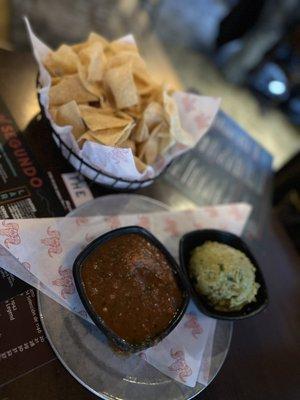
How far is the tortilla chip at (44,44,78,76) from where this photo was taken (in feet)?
4.06

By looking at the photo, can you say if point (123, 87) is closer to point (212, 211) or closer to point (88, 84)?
point (88, 84)

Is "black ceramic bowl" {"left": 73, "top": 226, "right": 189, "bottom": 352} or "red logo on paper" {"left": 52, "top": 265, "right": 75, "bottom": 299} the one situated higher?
"black ceramic bowl" {"left": 73, "top": 226, "right": 189, "bottom": 352}

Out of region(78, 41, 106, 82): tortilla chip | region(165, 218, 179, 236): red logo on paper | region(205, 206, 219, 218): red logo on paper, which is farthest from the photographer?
region(205, 206, 219, 218): red logo on paper

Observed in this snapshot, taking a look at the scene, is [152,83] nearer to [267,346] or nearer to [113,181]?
[113,181]

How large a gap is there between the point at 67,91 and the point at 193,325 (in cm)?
82

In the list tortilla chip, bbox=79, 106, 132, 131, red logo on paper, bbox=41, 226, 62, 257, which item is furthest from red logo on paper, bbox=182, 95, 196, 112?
red logo on paper, bbox=41, 226, 62, 257

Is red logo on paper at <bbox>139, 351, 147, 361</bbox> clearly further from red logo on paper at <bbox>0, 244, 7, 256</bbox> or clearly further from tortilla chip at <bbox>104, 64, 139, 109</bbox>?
tortilla chip at <bbox>104, 64, 139, 109</bbox>

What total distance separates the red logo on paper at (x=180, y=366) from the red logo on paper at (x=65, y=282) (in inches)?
13.3

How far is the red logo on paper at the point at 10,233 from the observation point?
38.2 inches

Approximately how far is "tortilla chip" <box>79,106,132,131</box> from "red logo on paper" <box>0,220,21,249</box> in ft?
1.21

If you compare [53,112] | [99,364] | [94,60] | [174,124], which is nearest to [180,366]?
[99,364]

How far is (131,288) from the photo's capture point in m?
Answer: 1.01

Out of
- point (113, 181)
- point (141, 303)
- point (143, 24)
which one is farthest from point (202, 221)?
point (143, 24)

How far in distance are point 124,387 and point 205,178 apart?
0.92m
